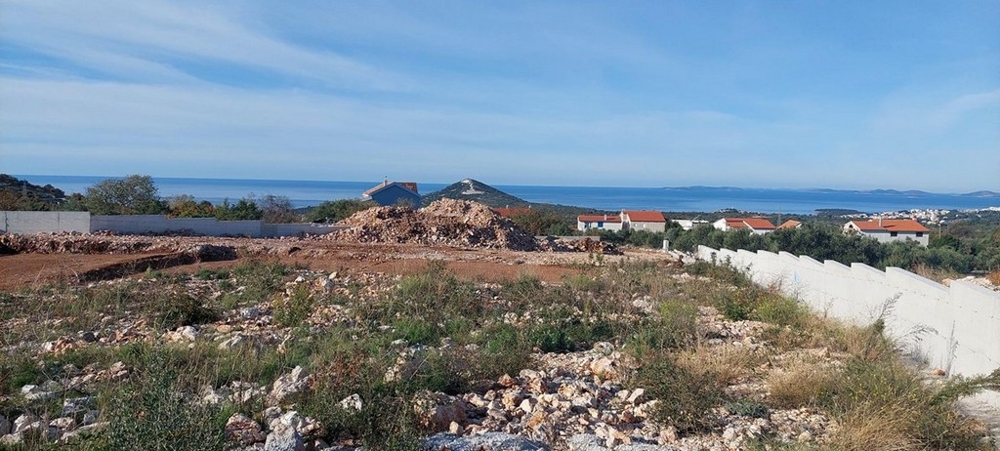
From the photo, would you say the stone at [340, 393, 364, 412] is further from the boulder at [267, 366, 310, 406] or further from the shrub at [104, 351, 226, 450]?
the shrub at [104, 351, 226, 450]

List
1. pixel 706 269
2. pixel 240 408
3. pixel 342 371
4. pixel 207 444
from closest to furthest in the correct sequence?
1. pixel 207 444
2. pixel 240 408
3. pixel 342 371
4. pixel 706 269

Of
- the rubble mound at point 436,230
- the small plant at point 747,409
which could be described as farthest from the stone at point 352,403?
the rubble mound at point 436,230

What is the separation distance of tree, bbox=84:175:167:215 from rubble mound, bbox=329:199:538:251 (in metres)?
11.4

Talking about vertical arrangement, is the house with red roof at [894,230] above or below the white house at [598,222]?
above

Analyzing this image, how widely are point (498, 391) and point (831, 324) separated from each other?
652 centimetres

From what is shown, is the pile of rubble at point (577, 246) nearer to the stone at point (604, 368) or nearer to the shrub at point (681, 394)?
the stone at point (604, 368)

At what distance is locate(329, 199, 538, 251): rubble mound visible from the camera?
29.4m

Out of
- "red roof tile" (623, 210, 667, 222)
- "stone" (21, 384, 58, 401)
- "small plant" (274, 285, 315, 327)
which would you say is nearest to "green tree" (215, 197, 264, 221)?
"small plant" (274, 285, 315, 327)

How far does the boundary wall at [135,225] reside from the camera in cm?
2664

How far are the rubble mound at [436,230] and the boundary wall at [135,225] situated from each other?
196cm

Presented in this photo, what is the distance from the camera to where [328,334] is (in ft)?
29.4

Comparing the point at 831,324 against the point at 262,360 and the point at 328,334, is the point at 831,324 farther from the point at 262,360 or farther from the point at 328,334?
the point at 262,360

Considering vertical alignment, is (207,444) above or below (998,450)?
above

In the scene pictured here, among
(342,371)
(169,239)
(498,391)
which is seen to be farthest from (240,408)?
(169,239)
